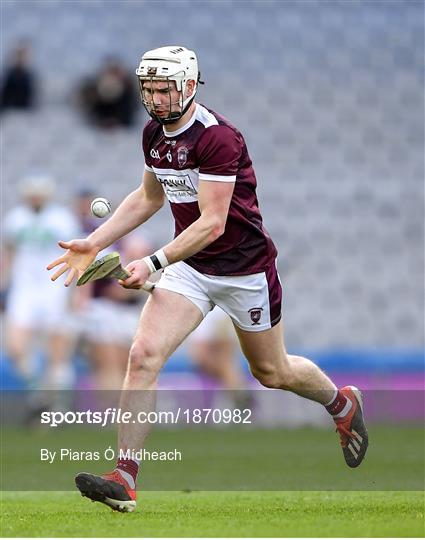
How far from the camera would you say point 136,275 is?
6.53 meters

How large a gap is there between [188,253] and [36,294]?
7986 millimetres

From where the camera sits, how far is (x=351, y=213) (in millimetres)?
19547

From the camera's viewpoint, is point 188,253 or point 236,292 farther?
point 236,292

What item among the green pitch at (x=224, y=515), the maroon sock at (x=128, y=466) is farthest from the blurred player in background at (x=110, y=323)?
the maroon sock at (x=128, y=466)

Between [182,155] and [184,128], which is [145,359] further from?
[184,128]

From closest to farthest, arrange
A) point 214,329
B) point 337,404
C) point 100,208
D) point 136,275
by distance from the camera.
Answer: point 136,275 < point 100,208 < point 337,404 < point 214,329

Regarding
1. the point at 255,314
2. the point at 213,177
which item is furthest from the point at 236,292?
the point at 213,177

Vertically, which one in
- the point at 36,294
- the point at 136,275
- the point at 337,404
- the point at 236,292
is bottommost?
the point at 36,294

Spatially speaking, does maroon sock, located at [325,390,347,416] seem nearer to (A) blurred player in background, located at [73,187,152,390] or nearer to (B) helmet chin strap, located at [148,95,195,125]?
(B) helmet chin strap, located at [148,95,195,125]

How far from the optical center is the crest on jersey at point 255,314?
715cm

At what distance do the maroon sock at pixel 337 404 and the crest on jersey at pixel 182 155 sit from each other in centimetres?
173

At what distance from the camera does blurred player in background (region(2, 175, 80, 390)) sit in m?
14.1

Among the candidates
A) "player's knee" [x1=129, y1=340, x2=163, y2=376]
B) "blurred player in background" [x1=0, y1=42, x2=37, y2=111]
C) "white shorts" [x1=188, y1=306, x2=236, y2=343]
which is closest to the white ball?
"player's knee" [x1=129, y1=340, x2=163, y2=376]

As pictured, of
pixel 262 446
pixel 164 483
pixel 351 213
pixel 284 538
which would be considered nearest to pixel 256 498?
A: pixel 164 483
